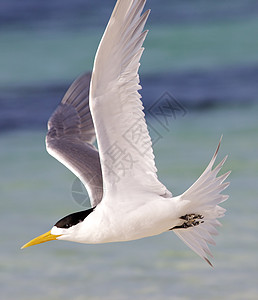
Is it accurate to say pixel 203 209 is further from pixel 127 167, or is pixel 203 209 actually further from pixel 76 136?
pixel 76 136

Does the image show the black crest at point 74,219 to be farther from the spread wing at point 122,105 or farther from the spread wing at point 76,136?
the spread wing at point 76,136

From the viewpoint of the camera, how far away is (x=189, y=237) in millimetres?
4949

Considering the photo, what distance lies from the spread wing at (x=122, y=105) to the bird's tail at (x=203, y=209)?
259 millimetres

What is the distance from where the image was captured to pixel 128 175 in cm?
461

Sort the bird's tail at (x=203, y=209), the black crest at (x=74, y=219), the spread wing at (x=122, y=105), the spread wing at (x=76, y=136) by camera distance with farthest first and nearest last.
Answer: the spread wing at (x=76, y=136) → the black crest at (x=74, y=219) → the bird's tail at (x=203, y=209) → the spread wing at (x=122, y=105)

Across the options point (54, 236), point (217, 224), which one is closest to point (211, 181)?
point (217, 224)

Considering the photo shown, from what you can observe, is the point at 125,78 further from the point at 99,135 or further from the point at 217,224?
the point at 217,224

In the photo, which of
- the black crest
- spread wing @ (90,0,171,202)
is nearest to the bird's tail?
spread wing @ (90,0,171,202)

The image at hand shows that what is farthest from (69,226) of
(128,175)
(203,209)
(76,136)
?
(76,136)

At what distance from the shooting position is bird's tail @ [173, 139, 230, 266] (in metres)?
4.56

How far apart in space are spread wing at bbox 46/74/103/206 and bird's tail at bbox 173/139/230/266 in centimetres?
70

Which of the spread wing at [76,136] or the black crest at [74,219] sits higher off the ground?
the spread wing at [76,136]

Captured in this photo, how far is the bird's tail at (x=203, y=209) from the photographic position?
4.56 m

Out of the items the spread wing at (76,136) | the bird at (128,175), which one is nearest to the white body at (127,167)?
the bird at (128,175)
